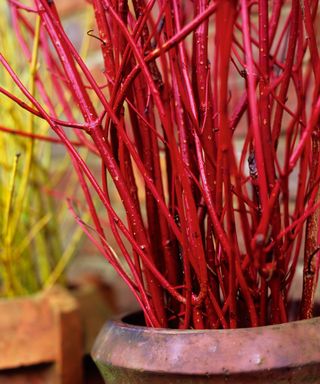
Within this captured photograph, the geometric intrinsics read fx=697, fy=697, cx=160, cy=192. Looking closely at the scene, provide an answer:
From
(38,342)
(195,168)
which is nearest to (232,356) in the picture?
(195,168)

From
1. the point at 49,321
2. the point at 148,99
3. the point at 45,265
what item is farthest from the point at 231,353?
the point at 45,265

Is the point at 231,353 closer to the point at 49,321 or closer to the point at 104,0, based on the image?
the point at 104,0

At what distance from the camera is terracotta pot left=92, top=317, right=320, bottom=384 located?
525 millimetres

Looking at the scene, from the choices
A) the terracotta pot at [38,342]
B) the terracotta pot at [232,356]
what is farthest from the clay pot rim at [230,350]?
the terracotta pot at [38,342]

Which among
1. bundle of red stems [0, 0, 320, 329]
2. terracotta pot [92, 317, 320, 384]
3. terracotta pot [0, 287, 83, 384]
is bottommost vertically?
terracotta pot [0, 287, 83, 384]

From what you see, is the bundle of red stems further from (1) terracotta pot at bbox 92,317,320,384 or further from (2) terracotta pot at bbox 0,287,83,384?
(2) terracotta pot at bbox 0,287,83,384

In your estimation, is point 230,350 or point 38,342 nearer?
point 230,350

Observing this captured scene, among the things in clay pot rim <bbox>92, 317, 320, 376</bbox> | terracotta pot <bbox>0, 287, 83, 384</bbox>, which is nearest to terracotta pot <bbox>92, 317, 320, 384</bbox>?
clay pot rim <bbox>92, 317, 320, 376</bbox>

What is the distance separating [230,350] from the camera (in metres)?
0.53

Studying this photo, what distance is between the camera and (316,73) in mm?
578

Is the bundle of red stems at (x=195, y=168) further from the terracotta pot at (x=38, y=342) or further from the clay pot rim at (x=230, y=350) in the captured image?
the terracotta pot at (x=38, y=342)

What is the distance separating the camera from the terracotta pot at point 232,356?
0.52m

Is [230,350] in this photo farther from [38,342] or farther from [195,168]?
[38,342]

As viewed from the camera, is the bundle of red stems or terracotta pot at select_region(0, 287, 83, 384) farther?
terracotta pot at select_region(0, 287, 83, 384)
